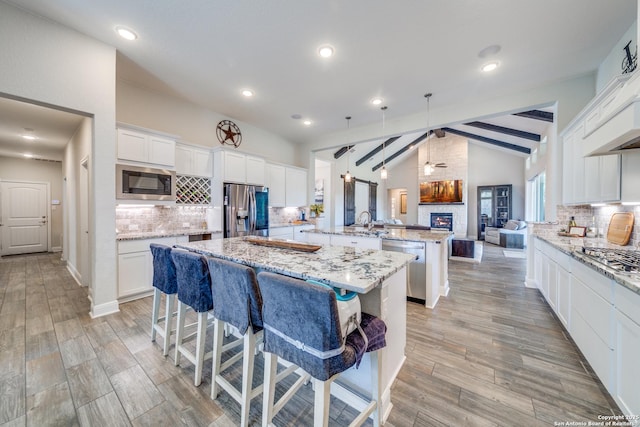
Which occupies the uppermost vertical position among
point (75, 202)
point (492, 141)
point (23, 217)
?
point (492, 141)

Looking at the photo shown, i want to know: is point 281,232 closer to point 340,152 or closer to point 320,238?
point 320,238

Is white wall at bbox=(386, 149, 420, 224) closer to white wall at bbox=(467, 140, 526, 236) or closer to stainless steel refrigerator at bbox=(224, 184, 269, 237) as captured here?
white wall at bbox=(467, 140, 526, 236)

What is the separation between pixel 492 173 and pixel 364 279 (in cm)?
1104

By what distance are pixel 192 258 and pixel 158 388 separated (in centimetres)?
97

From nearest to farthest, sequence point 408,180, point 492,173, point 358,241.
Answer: point 358,241 → point 492,173 → point 408,180

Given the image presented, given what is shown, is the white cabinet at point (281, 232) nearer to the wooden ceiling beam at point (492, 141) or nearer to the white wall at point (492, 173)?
the wooden ceiling beam at point (492, 141)

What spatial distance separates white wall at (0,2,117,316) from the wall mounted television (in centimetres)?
1032

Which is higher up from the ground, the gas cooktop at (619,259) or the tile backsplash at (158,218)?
the tile backsplash at (158,218)

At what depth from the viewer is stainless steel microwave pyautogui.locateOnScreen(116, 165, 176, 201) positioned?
309 cm

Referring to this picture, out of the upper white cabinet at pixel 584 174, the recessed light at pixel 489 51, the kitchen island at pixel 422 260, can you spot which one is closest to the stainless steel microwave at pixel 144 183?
the kitchen island at pixel 422 260

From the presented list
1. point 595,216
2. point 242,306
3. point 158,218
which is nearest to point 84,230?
point 158,218

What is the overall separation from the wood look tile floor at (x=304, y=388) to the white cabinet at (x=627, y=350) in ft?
0.75

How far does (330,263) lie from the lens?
5.20ft

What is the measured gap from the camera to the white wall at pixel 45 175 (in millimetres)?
6031
